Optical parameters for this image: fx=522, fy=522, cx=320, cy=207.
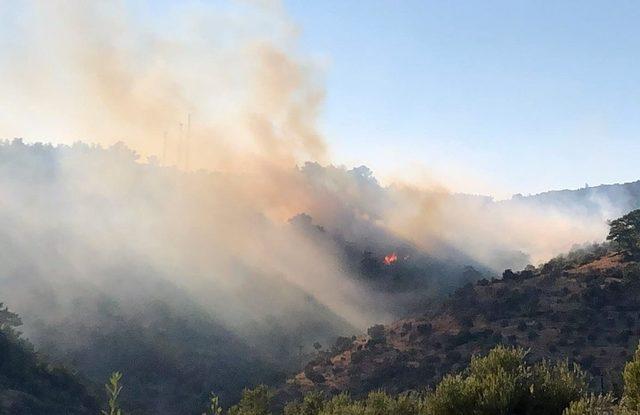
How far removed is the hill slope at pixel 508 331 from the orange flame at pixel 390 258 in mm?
60303

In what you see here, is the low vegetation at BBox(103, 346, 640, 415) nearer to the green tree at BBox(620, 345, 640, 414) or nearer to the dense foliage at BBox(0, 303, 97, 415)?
the green tree at BBox(620, 345, 640, 414)

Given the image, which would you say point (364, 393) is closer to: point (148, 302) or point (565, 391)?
point (565, 391)

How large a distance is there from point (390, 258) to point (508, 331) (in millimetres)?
80358

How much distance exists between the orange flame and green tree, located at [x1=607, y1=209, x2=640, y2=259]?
2547 inches

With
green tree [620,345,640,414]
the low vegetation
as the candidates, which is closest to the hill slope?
the low vegetation

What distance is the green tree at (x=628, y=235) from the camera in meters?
68.1

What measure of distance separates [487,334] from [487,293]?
14580 millimetres

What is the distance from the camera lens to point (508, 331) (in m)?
54.5

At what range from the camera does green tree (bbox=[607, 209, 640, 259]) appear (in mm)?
68131

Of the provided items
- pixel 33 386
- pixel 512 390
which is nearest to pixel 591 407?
pixel 512 390

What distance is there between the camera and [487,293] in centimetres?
6825

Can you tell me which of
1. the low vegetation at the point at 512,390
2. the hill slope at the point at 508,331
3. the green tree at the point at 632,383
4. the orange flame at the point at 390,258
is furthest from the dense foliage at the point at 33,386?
the orange flame at the point at 390,258

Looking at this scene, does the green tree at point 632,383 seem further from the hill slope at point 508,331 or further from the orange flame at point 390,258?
the orange flame at point 390,258

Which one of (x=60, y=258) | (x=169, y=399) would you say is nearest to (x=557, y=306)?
(x=169, y=399)
